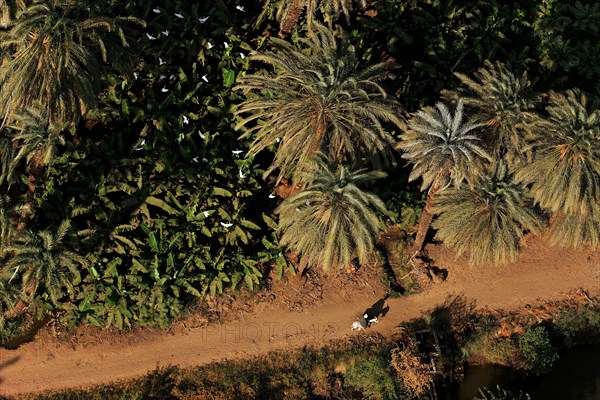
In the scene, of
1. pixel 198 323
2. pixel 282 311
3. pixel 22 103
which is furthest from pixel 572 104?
pixel 22 103

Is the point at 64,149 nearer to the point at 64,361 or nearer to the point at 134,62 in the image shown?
the point at 134,62

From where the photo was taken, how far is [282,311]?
87.2ft

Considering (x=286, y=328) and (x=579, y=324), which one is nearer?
(x=286, y=328)

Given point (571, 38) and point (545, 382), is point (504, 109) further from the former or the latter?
point (545, 382)

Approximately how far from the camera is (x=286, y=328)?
2638cm

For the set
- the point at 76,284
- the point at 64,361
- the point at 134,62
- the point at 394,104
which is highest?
the point at 134,62

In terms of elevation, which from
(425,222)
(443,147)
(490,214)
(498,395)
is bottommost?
(498,395)

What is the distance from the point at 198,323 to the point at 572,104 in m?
17.5

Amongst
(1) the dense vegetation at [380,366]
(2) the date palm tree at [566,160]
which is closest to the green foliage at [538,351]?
(1) the dense vegetation at [380,366]

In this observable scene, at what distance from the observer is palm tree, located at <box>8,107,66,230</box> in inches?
942

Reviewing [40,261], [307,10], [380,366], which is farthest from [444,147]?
[40,261]

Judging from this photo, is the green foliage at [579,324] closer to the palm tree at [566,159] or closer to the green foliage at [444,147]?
the palm tree at [566,159]

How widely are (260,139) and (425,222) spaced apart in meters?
7.86

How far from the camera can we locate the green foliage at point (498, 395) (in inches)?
934
